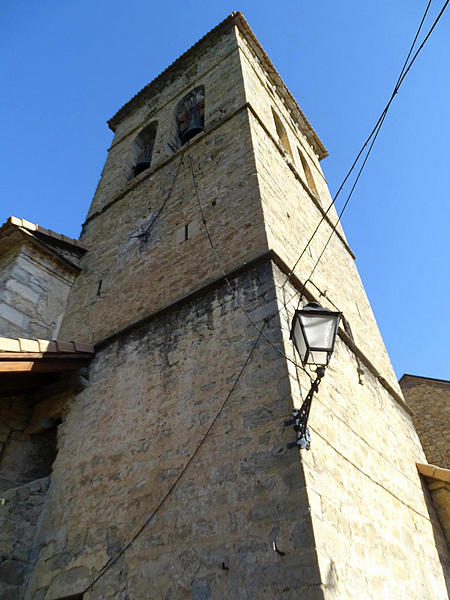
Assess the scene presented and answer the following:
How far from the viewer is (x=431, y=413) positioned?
9.50 meters

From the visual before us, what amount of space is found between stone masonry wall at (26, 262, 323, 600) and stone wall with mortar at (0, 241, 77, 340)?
155 centimetres

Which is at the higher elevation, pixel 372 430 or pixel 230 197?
pixel 230 197

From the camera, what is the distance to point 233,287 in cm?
431

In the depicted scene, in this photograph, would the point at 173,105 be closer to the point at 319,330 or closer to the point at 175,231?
the point at 175,231

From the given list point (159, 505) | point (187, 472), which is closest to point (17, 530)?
point (159, 505)

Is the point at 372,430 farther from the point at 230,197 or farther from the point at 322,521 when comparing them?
the point at 230,197

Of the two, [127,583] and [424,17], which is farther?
[127,583]

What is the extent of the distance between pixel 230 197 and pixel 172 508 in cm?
371

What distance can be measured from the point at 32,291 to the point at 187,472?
4034mm

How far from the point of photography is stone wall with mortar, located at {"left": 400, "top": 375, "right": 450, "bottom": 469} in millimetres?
8711

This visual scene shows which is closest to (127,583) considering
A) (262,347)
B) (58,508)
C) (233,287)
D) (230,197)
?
(58,508)

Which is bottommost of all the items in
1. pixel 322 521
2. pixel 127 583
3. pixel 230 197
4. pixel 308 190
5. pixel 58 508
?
pixel 127 583

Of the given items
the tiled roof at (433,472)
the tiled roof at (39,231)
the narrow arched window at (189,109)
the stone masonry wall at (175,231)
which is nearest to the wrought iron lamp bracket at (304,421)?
the stone masonry wall at (175,231)

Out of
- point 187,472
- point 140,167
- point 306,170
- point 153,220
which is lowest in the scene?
point 187,472
